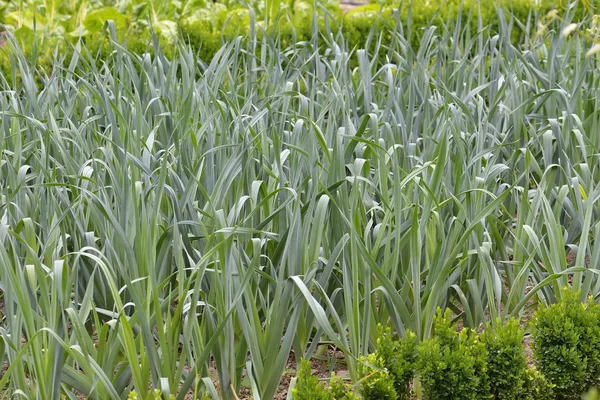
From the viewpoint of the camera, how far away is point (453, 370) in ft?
7.28

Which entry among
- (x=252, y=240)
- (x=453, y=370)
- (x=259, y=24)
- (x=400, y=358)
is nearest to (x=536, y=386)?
(x=453, y=370)

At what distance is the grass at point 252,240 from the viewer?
2.22 metres

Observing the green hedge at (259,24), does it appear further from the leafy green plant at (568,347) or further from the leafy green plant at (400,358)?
the leafy green plant at (400,358)

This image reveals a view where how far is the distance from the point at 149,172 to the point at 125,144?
0.21 meters

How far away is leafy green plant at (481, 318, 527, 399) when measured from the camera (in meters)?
2.29

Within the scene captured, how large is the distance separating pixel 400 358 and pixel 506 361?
290 millimetres

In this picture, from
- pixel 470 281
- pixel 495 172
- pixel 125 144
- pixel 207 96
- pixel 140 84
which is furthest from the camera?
pixel 140 84

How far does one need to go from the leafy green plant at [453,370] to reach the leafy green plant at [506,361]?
3cm

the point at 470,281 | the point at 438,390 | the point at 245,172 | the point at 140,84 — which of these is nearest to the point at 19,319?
the point at 245,172

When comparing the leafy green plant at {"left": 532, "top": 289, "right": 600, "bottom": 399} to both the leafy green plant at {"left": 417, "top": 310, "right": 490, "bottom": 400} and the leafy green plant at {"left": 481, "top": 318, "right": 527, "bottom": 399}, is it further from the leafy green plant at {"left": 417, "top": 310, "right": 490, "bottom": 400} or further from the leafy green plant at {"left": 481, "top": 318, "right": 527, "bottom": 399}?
the leafy green plant at {"left": 417, "top": 310, "right": 490, "bottom": 400}

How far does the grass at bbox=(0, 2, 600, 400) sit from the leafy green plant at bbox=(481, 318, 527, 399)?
25cm

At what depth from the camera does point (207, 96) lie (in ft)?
11.6

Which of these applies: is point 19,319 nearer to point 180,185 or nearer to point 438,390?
point 180,185

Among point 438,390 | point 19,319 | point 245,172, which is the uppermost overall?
point 245,172
